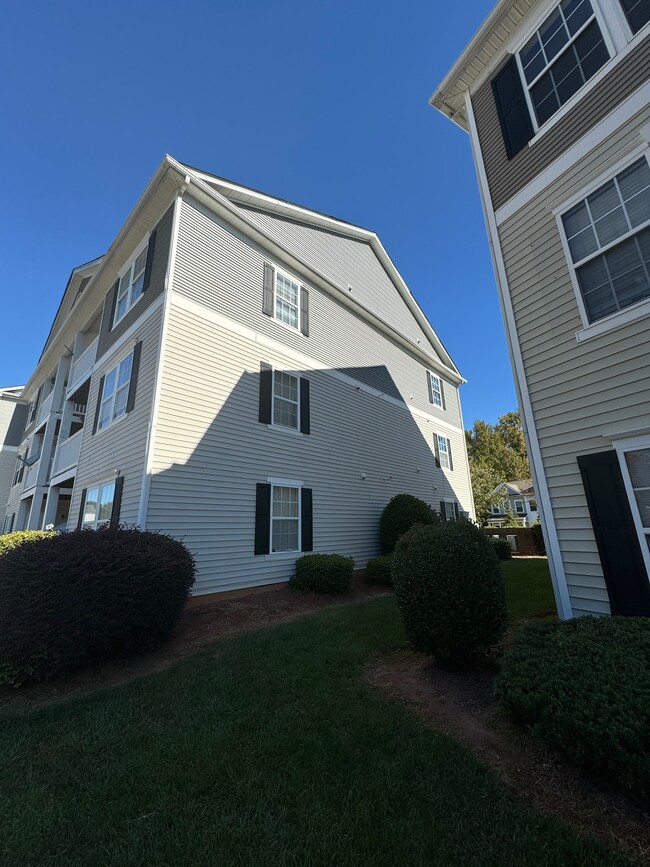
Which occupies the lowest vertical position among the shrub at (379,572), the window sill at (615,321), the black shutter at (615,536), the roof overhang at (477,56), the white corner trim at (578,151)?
the shrub at (379,572)

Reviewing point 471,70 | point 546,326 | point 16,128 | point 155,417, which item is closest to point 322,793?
point 546,326

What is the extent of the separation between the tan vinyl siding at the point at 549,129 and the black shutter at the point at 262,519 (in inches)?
291

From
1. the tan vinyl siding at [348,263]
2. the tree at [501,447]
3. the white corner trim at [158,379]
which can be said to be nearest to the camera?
the white corner trim at [158,379]

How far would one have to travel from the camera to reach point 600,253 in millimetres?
4785

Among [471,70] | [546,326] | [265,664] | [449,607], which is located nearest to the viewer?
[449,607]

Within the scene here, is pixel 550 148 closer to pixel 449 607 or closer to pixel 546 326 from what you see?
pixel 546 326

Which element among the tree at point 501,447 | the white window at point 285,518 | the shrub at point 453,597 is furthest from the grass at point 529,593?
the tree at point 501,447

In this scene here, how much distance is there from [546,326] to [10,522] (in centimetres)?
2505

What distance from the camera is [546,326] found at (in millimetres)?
5254

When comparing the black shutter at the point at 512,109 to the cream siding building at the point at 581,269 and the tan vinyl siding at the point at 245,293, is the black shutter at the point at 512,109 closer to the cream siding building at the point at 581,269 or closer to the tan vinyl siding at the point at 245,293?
the cream siding building at the point at 581,269

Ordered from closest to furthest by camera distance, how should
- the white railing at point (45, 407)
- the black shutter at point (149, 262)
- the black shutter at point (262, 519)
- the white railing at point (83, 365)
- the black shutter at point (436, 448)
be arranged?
the black shutter at point (262, 519) < the black shutter at point (149, 262) < the white railing at point (83, 365) < the white railing at point (45, 407) < the black shutter at point (436, 448)

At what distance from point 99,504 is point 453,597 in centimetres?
915

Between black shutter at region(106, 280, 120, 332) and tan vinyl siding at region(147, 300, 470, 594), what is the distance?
4.22 metres

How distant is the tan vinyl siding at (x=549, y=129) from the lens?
477cm
